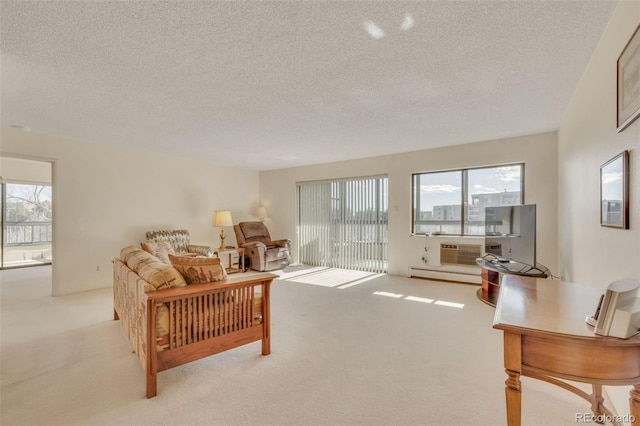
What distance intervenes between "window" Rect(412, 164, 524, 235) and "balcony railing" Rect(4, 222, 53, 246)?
29.4 ft

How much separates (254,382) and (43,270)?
6963mm

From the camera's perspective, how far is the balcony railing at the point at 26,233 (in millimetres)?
6586


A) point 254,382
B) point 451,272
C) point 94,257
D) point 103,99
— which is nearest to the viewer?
point 254,382

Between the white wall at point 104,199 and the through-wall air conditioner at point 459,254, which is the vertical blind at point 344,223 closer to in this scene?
the through-wall air conditioner at point 459,254

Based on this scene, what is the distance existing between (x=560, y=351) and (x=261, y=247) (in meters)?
5.27

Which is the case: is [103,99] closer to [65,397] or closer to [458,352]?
[65,397]

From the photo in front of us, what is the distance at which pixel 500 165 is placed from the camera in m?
4.64

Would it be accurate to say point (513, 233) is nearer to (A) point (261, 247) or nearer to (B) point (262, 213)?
(A) point (261, 247)

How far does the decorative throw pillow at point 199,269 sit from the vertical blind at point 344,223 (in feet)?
13.5

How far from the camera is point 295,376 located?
2.10 metres

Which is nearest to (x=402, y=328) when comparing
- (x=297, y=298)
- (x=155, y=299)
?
(x=297, y=298)

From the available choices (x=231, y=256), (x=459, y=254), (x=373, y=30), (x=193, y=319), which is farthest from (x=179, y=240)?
(x=459, y=254)

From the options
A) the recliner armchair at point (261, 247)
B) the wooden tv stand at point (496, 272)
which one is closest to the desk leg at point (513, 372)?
the wooden tv stand at point (496, 272)

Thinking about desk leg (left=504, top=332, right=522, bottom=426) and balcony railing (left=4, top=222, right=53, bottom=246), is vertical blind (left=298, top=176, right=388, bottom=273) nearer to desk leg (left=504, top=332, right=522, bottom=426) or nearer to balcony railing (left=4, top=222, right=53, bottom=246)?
desk leg (left=504, top=332, right=522, bottom=426)
